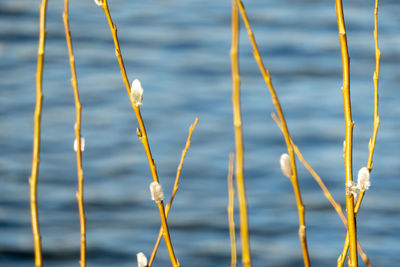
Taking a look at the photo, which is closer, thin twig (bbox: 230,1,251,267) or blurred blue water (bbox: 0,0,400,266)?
thin twig (bbox: 230,1,251,267)

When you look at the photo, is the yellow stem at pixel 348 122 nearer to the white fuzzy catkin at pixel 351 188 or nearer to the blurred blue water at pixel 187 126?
the white fuzzy catkin at pixel 351 188

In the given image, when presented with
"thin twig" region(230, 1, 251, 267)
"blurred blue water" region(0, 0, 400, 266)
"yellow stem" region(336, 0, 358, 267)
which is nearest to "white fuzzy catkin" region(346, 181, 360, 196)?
"yellow stem" region(336, 0, 358, 267)

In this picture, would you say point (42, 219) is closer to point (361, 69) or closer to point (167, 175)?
point (167, 175)

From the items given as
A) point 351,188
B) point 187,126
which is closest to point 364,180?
point 351,188

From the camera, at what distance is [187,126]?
3.77 meters

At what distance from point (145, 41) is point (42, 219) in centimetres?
168

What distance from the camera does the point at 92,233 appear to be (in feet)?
10.3

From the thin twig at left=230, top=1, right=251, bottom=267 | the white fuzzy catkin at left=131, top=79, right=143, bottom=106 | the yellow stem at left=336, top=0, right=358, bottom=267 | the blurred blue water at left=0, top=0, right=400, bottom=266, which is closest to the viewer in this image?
the thin twig at left=230, top=1, right=251, bottom=267

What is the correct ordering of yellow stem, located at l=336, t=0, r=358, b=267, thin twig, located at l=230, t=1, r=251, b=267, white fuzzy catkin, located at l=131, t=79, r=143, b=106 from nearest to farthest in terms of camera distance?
thin twig, located at l=230, t=1, r=251, b=267 < yellow stem, located at l=336, t=0, r=358, b=267 < white fuzzy catkin, located at l=131, t=79, r=143, b=106

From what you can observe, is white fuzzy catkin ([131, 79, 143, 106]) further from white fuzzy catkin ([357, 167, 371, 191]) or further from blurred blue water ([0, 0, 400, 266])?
blurred blue water ([0, 0, 400, 266])

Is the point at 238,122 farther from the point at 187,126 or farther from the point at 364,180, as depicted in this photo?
the point at 187,126

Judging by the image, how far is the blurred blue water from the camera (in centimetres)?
309

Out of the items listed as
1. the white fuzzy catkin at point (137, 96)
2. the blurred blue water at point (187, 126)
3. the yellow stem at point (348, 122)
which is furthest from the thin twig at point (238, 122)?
the blurred blue water at point (187, 126)

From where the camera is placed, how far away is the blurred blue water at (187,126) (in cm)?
309
